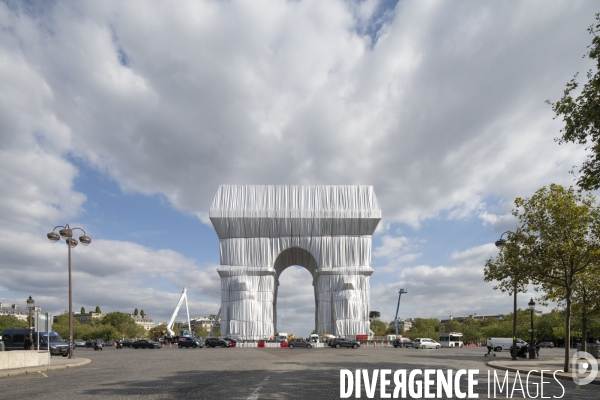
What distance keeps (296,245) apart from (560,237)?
42.5 metres

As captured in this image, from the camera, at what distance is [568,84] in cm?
1530

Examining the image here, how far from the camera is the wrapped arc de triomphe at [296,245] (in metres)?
61.6

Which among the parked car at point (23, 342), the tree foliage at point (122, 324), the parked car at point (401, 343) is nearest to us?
the parked car at point (23, 342)

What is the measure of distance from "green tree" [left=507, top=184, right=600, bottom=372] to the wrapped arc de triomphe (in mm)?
38259

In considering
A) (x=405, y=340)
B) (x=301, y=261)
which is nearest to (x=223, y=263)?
(x=301, y=261)

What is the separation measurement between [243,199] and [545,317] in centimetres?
4884

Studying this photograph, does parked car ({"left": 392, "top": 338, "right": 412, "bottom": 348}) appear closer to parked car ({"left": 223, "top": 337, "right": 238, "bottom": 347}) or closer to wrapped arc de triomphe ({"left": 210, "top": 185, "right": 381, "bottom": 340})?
wrapped arc de triomphe ({"left": 210, "top": 185, "right": 381, "bottom": 340})

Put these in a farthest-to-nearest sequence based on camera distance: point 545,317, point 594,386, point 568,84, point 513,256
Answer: point 545,317
point 513,256
point 594,386
point 568,84

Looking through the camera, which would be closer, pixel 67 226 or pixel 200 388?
pixel 200 388

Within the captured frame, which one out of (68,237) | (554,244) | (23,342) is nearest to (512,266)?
(554,244)

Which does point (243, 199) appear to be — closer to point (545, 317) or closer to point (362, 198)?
point (362, 198)

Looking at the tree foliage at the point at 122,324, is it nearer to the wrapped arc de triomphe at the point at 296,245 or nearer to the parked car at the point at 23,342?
the wrapped arc de triomphe at the point at 296,245

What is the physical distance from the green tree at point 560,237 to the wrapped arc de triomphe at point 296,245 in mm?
38259

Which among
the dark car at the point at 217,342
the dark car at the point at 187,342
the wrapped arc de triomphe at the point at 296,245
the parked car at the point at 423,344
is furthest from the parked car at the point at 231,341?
the parked car at the point at 423,344
